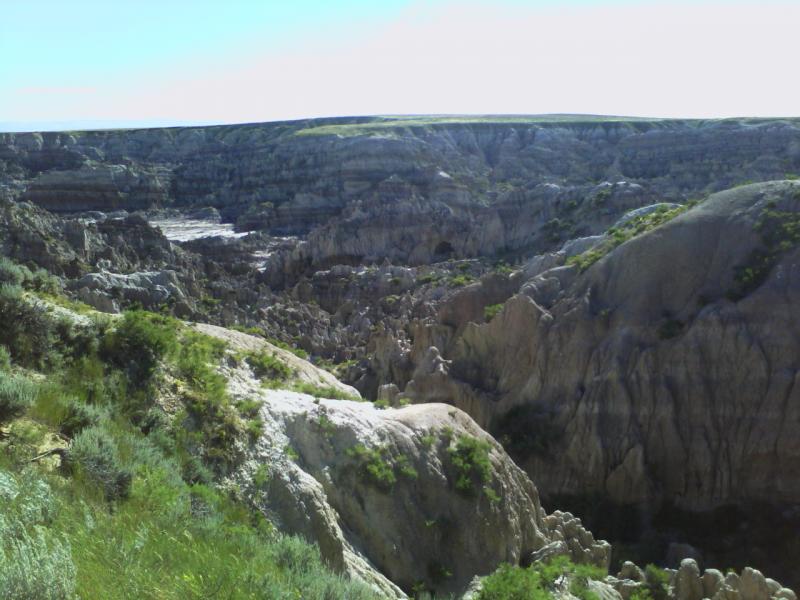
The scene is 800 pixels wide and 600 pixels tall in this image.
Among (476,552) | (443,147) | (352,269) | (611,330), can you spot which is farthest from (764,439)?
(443,147)

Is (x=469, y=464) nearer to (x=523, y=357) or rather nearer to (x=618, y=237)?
(x=523, y=357)

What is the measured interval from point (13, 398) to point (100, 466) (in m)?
1.25

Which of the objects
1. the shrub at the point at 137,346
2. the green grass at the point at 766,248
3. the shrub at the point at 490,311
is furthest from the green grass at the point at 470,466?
the shrub at the point at 490,311

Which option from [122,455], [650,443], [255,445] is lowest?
[650,443]

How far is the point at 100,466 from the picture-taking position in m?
7.06

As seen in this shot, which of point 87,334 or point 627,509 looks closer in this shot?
point 87,334

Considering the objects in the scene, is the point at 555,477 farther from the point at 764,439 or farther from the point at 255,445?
the point at 255,445

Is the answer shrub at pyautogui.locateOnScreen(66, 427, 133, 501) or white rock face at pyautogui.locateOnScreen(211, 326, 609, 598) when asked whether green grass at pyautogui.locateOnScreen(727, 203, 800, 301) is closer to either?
white rock face at pyautogui.locateOnScreen(211, 326, 609, 598)

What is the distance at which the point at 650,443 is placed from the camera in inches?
891

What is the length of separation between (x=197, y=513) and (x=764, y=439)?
18242 millimetres

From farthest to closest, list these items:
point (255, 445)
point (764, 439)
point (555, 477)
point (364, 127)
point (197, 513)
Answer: point (364, 127)
point (555, 477)
point (764, 439)
point (255, 445)
point (197, 513)

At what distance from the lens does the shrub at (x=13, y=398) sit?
7.53 meters

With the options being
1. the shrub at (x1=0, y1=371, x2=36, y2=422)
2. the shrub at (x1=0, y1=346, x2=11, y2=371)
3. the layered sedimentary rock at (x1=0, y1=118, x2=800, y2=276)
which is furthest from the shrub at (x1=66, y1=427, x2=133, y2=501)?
the layered sedimentary rock at (x1=0, y1=118, x2=800, y2=276)

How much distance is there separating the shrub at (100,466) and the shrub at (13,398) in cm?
66
